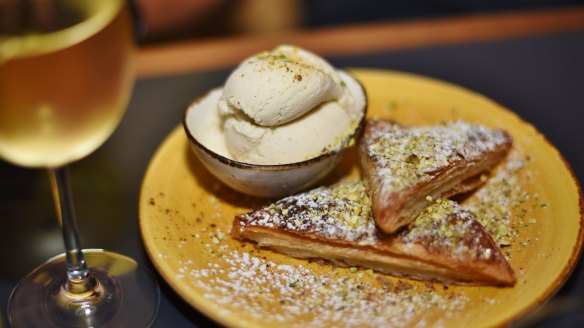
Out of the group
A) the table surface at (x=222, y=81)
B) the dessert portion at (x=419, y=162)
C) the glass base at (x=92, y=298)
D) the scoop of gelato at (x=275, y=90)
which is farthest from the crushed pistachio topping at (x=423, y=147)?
the glass base at (x=92, y=298)

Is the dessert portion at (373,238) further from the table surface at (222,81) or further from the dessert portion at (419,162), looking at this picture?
the table surface at (222,81)

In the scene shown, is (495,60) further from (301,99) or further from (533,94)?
(301,99)

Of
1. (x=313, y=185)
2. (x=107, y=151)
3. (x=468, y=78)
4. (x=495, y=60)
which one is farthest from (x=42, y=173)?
(x=495, y=60)

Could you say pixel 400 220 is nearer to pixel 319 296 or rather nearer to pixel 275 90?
pixel 319 296

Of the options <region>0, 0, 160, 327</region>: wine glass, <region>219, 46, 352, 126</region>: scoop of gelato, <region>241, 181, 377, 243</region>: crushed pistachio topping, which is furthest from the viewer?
<region>219, 46, 352, 126</region>: scoop of gelato

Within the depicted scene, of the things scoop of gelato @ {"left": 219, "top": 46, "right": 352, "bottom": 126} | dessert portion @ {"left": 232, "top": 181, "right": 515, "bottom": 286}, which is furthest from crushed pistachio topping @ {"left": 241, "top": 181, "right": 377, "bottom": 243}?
scoop of gelato @ {"left": 219, "top": 46, "right": 352, "bottom": 126}

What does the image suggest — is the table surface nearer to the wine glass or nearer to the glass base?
the glass base

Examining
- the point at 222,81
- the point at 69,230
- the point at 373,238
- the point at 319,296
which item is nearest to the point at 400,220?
the point at 373,238
